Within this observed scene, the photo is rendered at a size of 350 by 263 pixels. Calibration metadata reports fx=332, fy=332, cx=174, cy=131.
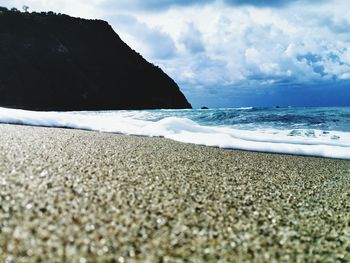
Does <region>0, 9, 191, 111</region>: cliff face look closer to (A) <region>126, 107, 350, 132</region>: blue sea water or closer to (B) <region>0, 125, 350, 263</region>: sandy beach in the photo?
(A) <region>126, 107, 350, 132</region>: blue sea water

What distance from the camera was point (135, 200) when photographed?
2.04m

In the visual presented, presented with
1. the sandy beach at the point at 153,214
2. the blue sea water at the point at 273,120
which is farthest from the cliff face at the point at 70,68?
the sandy beach at the point at 153,214

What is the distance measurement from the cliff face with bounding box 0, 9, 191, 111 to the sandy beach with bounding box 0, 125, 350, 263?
48371 millimetres

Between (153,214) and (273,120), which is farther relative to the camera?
(273,120)

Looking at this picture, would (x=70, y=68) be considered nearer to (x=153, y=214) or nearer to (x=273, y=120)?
(x=273, y=120)

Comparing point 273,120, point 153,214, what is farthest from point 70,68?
point 153,214

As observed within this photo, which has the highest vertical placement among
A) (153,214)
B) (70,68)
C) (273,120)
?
(70,68)

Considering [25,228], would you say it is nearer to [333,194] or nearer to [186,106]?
[333,194]

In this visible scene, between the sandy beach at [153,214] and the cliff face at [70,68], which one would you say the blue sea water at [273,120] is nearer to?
the sandy beach at [153,214]

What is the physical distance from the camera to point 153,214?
1.85m

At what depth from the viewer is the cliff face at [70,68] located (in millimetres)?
48688

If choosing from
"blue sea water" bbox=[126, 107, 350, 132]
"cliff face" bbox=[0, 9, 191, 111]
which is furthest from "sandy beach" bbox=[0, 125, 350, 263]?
"cliff face" bbox=[0, 9, 191, 111]

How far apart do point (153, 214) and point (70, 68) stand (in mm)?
54788

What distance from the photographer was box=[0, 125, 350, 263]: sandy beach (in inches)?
57.3
